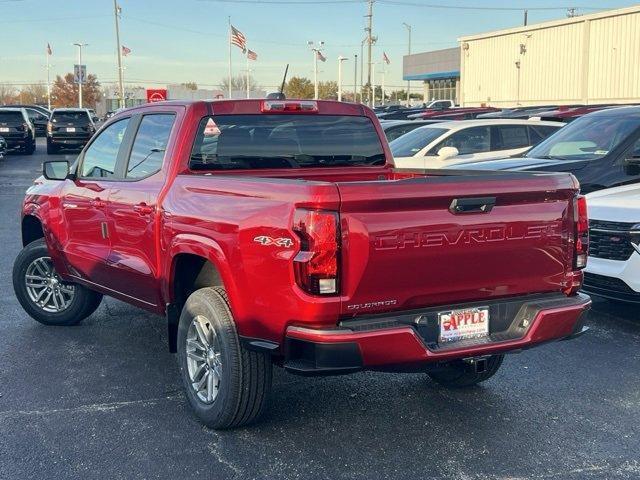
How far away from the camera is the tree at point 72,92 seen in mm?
92750

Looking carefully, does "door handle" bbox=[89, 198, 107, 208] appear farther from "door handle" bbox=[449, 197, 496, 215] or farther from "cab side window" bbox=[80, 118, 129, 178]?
"door handle" bbox=[449, 197, 496, 215]

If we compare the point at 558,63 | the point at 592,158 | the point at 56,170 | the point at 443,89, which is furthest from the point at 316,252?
the point at 443,89

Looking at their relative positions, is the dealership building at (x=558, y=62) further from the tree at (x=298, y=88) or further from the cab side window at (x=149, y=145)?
the cab side window at (x=149, y=145)

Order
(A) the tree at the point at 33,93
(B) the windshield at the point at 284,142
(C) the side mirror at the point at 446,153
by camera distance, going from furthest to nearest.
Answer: (A) the tree at the point at 33,93, (C) the side mirror at the point at 446,153, (B) the windshield at the point at 284,142

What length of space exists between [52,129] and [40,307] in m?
25.8

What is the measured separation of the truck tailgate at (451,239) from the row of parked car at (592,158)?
2318mm

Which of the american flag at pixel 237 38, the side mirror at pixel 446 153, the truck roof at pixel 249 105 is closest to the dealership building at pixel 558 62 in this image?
the american flag at pixel 237 38

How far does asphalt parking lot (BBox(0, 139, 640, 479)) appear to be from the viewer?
4109 millimetres

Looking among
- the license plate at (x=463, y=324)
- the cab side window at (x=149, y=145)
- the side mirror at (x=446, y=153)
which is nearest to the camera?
the license plate at (x=463, y=324)

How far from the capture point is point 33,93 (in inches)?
4946

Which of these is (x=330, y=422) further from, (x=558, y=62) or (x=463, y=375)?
(x=558, y=62)

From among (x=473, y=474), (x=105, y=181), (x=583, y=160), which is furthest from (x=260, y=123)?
(x=583, y=160)

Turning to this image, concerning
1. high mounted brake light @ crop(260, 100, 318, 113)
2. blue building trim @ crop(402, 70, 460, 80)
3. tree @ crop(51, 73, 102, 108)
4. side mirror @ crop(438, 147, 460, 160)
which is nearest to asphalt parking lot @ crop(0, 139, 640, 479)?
high mounted brake light @ crop(260, 100, 318, 113)

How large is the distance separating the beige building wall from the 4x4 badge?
34.4 m
